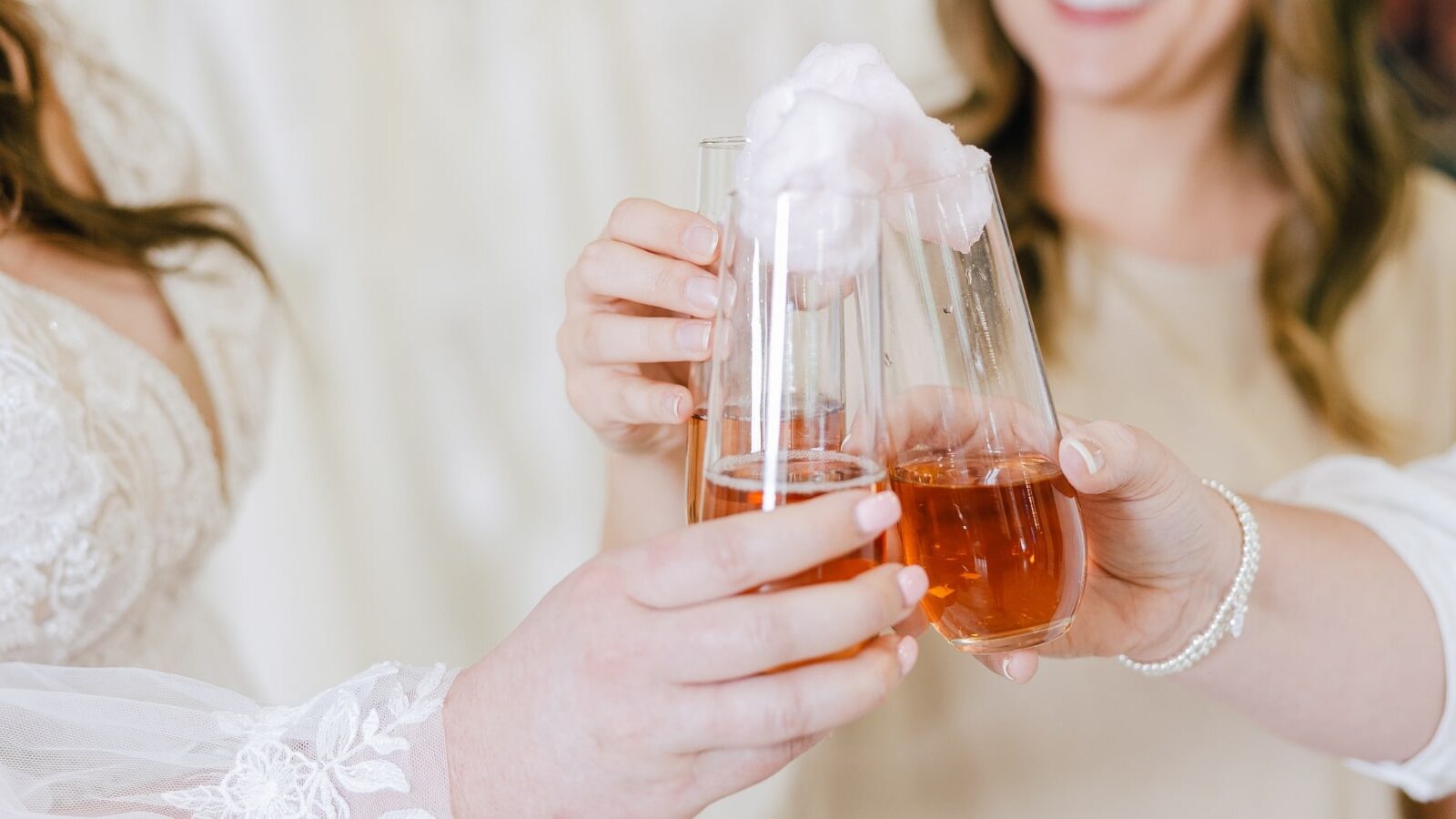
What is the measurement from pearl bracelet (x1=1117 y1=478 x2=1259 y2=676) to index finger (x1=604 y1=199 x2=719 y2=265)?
1.67 feet

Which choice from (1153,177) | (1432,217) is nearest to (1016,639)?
(1153,177)

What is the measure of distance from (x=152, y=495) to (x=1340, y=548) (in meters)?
1.22

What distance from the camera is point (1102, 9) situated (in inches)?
65.7

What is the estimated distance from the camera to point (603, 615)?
685 mm

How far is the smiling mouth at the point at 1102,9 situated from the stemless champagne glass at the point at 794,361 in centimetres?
111

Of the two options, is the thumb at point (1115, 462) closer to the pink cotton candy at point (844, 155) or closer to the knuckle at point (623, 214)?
the pink cotton candy at point (844, 155)

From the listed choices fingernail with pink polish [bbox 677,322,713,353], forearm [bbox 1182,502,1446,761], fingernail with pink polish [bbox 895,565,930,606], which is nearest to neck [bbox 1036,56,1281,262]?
forearm [bbox 1182,502,1446,761]

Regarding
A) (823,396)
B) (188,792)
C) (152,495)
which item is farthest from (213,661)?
(823,396)

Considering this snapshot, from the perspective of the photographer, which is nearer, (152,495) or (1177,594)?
(1177,594)

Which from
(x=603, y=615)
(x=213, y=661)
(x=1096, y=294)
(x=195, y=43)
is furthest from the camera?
(x=195, y=43)

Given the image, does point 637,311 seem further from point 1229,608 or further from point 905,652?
point 1229,608

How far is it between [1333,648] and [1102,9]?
0.93 metres

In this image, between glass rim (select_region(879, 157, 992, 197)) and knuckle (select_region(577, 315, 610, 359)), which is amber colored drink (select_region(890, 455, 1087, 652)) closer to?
glass rim (select_region(879, 157, 992, 197))

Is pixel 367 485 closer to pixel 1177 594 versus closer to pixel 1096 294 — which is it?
pixel 1096 294
